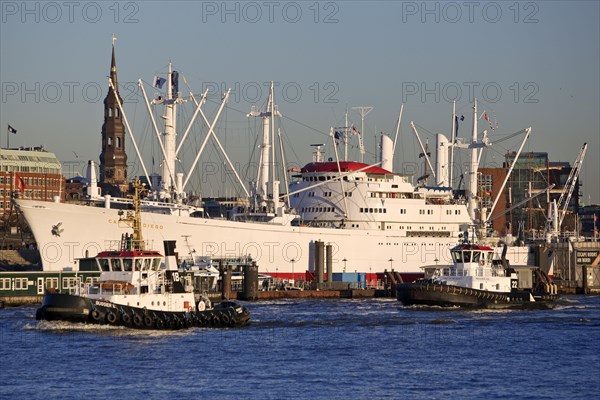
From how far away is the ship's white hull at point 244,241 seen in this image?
341 feet

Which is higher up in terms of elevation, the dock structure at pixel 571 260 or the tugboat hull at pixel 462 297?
the dock structure at pixel 571 260

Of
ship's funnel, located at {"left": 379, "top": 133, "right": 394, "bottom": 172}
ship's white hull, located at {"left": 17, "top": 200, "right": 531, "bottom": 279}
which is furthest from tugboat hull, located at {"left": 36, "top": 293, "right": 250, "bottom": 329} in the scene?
ship's funnel, located at {"left": 379, "top": 133, "right": 394, "bottom": 172}

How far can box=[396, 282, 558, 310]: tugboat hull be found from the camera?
8362 cm

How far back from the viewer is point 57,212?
10375 cm

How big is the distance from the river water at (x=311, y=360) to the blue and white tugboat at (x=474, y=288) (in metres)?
7.87

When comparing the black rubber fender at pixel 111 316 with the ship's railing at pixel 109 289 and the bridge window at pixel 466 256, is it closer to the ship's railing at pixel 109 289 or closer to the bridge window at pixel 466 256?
the ship's railing at pixel 109 289

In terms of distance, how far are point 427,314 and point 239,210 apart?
49059 millimetres

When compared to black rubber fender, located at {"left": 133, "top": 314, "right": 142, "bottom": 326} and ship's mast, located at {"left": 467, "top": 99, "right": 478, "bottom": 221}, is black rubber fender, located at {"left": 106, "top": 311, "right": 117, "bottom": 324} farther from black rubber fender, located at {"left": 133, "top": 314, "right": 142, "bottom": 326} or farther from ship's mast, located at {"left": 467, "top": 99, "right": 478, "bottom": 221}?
ship's mast, located at {"left": 467, "top": 99, "right": 478, "bottom": 221}

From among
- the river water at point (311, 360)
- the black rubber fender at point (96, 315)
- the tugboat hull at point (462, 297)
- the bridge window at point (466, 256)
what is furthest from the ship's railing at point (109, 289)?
the bridge window at point (466, 256)

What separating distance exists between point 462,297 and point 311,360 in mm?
31117

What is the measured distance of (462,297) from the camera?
83.6 meters

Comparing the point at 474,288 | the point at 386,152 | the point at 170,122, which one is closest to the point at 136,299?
the point at 474,288

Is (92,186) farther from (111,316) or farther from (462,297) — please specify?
(111,316)

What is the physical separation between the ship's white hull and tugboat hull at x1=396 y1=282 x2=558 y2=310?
26782 millimetres
